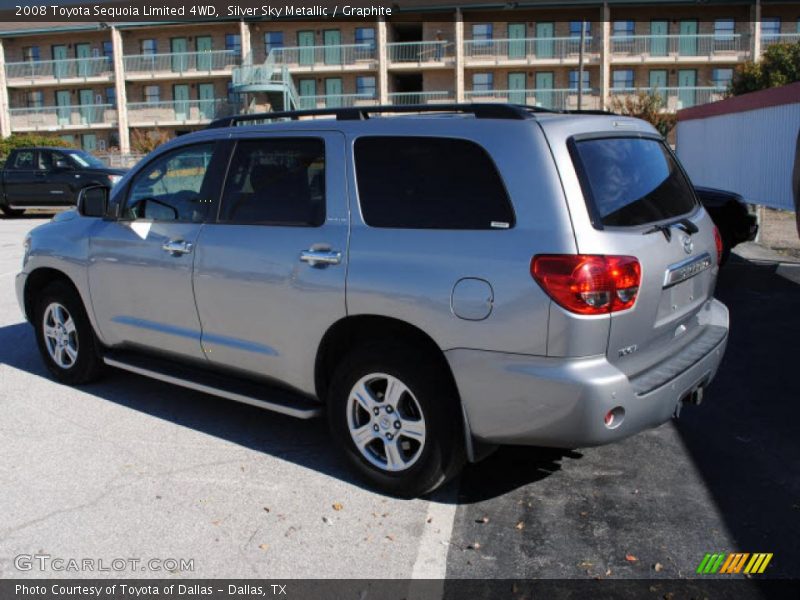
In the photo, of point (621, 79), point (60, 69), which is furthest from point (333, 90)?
point (60, 69)

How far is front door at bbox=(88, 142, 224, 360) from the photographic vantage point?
495 centimetres

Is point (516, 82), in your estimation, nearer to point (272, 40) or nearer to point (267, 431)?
point (272, 40)

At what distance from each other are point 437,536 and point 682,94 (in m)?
49.0

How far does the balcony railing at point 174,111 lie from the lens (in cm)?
5138

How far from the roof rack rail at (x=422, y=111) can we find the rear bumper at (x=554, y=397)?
1186 millimetres

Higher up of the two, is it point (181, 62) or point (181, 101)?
point (181, 62)

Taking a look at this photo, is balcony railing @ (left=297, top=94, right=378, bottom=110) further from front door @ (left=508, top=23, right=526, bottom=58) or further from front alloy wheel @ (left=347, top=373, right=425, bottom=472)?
front alloy wheel @ (left=347, top=373, right=425, bottom=472)

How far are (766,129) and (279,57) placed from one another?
42149mm

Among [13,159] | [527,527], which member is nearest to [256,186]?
[527,527]

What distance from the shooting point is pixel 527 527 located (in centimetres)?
386

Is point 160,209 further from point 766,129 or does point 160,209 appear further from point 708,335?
point 766,129

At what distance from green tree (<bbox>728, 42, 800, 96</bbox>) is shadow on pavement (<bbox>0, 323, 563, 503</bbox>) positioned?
4003 centimetres

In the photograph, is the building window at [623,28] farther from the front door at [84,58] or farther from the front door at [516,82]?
the front door at [84,58]

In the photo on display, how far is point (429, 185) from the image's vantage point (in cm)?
400
